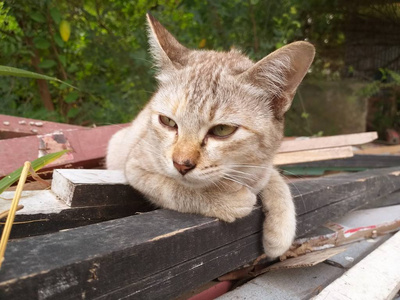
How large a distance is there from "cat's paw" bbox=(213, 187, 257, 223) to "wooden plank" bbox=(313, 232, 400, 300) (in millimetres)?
436

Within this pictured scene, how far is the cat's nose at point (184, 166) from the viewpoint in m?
1.46

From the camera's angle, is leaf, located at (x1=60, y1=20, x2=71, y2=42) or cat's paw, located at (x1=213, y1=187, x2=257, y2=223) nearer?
cat's paw, located at (x1=213, y1=187, x2=257, y2=223)

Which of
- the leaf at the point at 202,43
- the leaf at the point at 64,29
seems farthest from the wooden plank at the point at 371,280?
the leaf at the point at 202,43

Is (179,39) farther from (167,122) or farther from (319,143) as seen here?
(167,122)

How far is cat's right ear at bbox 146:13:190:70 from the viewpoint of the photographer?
183 cm

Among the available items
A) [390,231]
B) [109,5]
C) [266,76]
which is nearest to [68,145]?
[266,76]

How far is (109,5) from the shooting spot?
4328 millimetres

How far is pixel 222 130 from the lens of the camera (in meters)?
1.62

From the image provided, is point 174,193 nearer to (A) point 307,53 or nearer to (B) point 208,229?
(B) point 208,229

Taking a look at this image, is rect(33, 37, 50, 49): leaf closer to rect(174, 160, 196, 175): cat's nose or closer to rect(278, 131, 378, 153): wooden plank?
rect(278, 131, 378, 153): wooden plank

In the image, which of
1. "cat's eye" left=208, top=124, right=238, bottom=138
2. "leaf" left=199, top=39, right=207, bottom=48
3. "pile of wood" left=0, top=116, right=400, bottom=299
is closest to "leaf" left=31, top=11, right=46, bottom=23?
"pile of wood" left=0, top=116, right=400, bottom=299

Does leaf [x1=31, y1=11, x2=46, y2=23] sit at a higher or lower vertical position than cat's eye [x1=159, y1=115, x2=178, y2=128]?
higher

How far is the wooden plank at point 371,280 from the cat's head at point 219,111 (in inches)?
23.6

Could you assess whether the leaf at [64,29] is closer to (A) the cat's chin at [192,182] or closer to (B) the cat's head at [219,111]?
(B) the cat's head at [219,111]
